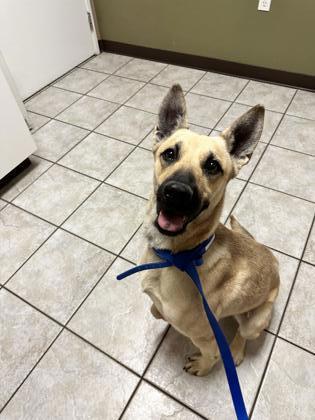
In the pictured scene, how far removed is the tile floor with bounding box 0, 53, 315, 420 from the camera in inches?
57.3

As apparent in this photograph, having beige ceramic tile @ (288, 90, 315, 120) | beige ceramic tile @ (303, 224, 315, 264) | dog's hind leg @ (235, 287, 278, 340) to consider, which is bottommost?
beige ceramic tile @ (288, 90, 315, 120)

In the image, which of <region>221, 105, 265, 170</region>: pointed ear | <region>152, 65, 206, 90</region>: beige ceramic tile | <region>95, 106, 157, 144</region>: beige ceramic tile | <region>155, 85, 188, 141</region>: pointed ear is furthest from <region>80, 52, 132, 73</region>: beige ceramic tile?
<region>221, 105, 265, 170</region>: pointed ear

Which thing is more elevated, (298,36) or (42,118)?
(298,36)

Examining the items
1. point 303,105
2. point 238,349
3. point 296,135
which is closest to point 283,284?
point 238,349

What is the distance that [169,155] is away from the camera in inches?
46.3

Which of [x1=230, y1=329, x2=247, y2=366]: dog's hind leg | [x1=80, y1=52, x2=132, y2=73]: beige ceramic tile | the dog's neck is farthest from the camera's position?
[x1=80, y1=52, x2=132, y2=73]: beige ceramic tile

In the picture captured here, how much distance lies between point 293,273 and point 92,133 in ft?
6.84

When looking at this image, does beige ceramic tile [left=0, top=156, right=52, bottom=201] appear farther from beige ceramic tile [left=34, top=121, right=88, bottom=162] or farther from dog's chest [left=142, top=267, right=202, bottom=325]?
dog's chest [left=142, top=267, right=202, bottom=325]

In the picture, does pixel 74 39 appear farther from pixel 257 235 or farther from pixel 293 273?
pixel 293 273

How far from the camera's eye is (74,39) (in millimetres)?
3625

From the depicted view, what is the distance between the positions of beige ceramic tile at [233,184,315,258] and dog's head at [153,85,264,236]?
3.14 ft

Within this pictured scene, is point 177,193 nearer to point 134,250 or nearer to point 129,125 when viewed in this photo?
point 134,250

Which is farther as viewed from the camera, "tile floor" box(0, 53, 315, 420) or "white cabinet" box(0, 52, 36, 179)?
"white cabinet" box(0, 52, 36, 179)

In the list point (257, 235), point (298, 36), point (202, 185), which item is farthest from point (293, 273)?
point (298, 36)
